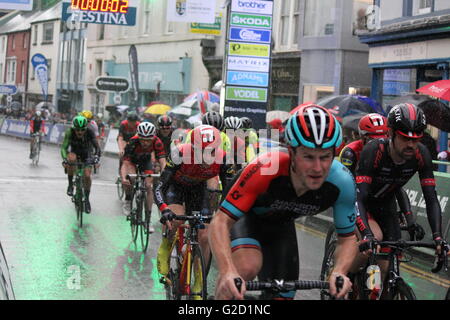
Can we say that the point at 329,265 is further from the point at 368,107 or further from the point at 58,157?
the point at 58,157

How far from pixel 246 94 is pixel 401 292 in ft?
48.1

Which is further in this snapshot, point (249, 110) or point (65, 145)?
point (249, 110)

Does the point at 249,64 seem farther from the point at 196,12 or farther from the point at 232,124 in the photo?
the point at 232,124

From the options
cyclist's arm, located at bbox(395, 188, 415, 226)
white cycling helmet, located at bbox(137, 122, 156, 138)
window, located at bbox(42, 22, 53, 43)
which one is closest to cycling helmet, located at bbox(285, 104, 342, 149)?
cyclist's arm, located at bbox(395, 188, 415, 226)

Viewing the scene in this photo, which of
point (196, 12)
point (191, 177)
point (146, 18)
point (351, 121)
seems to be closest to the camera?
point (191, 177)

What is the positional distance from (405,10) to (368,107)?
646 centimetres

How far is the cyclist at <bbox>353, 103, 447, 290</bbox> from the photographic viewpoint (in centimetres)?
579

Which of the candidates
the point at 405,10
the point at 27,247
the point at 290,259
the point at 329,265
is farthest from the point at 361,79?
the point at 290,259

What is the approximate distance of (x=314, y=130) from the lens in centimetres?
405

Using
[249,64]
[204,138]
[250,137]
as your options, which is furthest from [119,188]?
[204,138]

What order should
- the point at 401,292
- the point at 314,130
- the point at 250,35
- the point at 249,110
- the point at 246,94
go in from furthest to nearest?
the point at 249,110, the point at 246,94, the point at 250,35, the point at 401,292, the point at 314,130

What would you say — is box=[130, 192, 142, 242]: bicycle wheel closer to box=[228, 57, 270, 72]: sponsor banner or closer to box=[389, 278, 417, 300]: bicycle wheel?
box=[389, 278, 417, 300]: bicycle wheel

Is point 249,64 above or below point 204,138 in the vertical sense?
above

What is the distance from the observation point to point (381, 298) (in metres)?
5.56
